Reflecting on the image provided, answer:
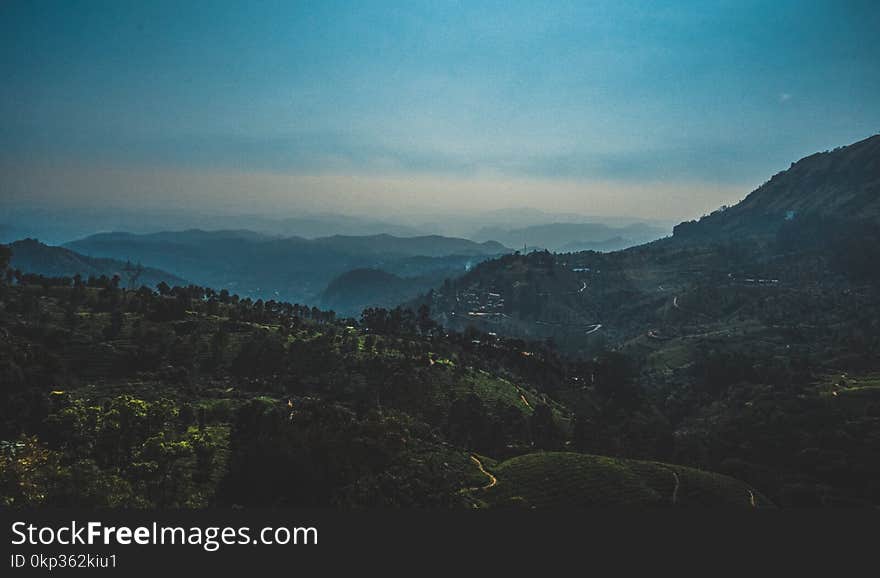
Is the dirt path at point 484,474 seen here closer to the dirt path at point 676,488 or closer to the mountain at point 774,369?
the dirt path at point 676,488

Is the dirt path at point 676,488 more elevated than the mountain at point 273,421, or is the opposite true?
the mountain at point 273,421

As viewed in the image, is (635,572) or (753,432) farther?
(753,432)

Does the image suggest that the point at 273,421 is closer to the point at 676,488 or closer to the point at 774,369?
the point at 676,488

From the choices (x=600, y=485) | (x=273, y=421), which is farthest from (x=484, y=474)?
(x=273, y=421)

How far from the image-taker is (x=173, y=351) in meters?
70.8

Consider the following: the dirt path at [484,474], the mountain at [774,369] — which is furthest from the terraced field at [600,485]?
the mountain at [774,369]

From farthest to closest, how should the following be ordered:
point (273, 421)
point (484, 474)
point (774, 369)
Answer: point (774, 369), point (484, 474), point (273, 421)

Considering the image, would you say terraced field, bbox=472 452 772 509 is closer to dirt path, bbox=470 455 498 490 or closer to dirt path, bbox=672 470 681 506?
dirt path, bbox=672 470 681 506

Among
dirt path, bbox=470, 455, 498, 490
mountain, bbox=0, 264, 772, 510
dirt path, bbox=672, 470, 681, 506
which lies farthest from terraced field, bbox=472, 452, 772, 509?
dirt path, bbox=470, 455, 498, 490

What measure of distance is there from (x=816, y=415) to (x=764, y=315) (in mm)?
88383

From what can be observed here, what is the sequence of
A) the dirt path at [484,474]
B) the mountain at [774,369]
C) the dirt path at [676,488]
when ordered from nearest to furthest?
the dirt path at [484,474] → the dirt path at [676,488] → the mountain at [774,369]

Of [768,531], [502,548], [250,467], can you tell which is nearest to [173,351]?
[250,467]

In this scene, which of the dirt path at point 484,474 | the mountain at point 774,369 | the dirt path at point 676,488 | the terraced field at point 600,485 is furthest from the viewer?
the mountain at point 774,369

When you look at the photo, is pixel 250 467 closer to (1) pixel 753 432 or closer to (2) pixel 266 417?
(2) pixel 266 417
